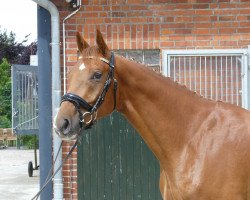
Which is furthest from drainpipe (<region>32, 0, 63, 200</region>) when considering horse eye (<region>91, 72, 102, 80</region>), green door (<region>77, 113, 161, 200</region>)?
horse eye (<region>91, 72, 102, 80</region>)

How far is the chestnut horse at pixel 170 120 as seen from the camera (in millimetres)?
3516

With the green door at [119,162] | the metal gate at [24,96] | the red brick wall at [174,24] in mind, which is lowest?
the green door at [119,162]

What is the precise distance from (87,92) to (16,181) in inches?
368

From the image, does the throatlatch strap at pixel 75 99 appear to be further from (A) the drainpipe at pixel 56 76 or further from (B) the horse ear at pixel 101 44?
(A) the drainpipe at pixel 56 76

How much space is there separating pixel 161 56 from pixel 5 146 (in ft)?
63.8

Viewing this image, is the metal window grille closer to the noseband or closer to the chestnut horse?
the chestnut horse

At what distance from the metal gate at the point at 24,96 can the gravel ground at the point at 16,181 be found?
1.76 metres

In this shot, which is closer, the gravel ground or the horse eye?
the horse eye

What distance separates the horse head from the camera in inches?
135

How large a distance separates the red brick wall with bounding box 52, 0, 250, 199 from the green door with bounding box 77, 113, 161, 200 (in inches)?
39.8

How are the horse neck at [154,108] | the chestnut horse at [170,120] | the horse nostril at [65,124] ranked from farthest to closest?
the horse neck at [154,108] → the chestnut horse at [170,120] → the horse nostril at [65,124]

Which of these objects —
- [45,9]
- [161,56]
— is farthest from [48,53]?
[161,56]

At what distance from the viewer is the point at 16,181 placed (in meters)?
12.3

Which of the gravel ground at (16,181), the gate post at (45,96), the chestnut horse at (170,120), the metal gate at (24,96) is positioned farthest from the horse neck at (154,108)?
the gravel ground at (16,181)
